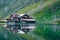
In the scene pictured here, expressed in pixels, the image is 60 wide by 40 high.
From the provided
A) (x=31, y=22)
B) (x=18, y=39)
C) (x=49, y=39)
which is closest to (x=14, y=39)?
(x=18, y=39)

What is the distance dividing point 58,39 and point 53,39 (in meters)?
1.76

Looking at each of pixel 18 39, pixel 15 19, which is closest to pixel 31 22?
pixel 15 19

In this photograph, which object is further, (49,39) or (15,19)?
(15,19)

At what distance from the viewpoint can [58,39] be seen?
2687 inches

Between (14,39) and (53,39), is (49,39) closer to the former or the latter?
(53,39)

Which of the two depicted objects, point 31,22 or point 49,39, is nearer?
point 49,39

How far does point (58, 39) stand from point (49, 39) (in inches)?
114

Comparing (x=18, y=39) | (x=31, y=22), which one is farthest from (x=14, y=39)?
(x=31, y=22)

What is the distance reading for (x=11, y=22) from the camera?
19938 cm

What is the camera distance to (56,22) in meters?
198

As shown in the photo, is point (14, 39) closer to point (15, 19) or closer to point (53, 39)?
point (53, 39)

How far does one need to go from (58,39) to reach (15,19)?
133 metres

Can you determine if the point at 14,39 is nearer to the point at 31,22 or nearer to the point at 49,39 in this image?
the point at 49,39

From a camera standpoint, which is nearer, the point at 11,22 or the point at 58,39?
the point at 58,39
